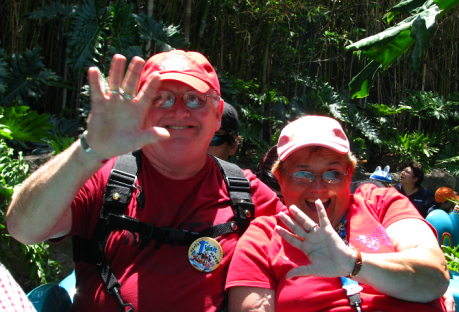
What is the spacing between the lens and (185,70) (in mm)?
2035

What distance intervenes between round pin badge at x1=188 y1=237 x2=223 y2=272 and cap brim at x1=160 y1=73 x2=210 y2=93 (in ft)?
1.83

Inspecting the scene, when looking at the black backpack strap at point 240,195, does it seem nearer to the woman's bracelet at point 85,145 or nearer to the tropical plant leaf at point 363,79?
the woman's bracelet at point 85,145

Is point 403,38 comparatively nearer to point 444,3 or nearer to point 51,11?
point 444,3

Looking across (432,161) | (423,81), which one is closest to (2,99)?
(432,161)

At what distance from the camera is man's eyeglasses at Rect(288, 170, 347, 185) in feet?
6.31

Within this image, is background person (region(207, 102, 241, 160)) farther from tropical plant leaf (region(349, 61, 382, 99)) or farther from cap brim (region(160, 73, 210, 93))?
cap brim (region(160, 73, 210, 93))

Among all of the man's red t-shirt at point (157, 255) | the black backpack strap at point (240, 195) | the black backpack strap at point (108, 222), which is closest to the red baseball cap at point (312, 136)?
the black backpack strap at point (240, 195)

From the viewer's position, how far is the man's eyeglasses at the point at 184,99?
2014mm

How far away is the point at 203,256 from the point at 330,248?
1.65 feet

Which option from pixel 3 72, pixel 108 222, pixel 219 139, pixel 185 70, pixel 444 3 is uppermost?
pixel 444 3

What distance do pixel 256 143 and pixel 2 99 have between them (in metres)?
2.90

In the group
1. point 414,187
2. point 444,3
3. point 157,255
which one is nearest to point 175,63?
point 157,255

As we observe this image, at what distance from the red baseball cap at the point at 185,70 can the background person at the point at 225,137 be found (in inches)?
31.7

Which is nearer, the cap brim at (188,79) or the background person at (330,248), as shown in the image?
the background person at (330,248)
